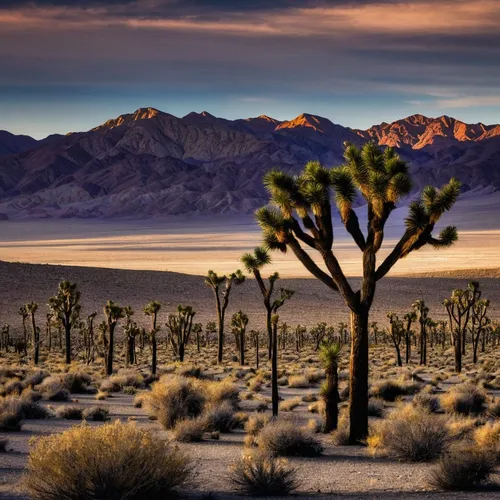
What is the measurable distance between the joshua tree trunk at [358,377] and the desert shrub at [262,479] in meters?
4.73

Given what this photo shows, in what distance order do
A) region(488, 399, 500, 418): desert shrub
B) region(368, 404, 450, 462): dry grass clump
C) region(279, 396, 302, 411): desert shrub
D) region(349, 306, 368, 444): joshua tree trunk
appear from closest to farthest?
region(368, 404, 450, 462): dry grass clump < region(349, 306, 368, 444): joshua tree trunk < region(488, 399, 500, 418): desert shrub < region(279, 396, 302, 411): desert shrub

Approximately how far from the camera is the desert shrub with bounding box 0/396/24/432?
1911 cm

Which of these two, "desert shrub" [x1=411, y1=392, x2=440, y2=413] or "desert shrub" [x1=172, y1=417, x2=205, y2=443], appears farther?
"desert shrub" [x1=411, y1=392, x2=440, y2=413]

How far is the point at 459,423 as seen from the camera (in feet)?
57.3

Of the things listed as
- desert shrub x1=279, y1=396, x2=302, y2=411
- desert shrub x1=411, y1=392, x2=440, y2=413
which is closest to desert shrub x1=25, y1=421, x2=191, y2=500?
desert shrub x1=411, y1=392, x2=440, y2=413

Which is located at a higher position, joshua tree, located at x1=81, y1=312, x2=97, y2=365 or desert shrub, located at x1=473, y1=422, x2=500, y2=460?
desert shrub, located at x1=473, y1=422, x2=500, y2=460

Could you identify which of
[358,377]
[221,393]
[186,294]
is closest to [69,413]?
[221,393]

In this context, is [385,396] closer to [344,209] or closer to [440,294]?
[344,209]

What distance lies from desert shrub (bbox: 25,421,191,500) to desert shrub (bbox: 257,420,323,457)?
4173 millimetres

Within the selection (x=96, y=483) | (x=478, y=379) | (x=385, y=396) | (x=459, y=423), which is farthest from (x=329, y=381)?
(x=478, y=379)

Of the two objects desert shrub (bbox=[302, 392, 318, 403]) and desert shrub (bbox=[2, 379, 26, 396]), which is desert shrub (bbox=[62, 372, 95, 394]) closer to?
desert shrub (bbox=[2, 379, 26, 396])

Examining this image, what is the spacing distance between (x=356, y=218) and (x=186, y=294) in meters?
99.9

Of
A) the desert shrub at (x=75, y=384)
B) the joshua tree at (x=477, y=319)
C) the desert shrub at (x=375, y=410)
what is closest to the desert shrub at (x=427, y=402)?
the desert shrub at (x=375, y=410)

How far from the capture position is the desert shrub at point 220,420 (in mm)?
19375
